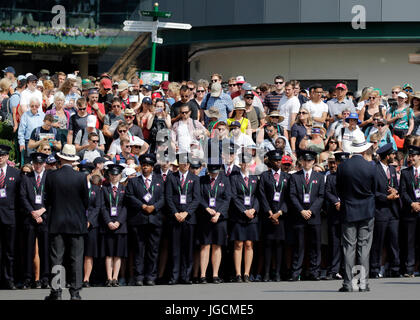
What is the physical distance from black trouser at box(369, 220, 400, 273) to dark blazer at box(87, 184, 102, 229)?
16.2ft

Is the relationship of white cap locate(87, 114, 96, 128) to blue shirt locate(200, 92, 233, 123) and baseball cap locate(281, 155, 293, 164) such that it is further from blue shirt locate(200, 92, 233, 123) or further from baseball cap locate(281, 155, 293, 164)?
baseball cap locate(281, 155, 293, 164)

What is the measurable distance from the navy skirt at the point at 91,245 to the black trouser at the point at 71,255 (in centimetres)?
243

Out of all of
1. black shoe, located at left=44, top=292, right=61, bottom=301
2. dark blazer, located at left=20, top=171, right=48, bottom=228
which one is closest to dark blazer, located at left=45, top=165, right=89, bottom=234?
black shoe, located at left=44, top=292, right=61, bottom=301

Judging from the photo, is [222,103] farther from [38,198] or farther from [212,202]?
[38,198]

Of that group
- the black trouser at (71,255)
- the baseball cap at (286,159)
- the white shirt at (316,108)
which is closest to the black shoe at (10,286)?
the black trouser at (71,255)

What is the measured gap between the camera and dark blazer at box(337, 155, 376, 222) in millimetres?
13641

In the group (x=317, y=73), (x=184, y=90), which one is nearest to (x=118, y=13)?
(x=317, y=73)

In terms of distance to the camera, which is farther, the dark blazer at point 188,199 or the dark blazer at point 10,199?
the dark blazer at point 188,199

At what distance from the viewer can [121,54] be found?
3244cm

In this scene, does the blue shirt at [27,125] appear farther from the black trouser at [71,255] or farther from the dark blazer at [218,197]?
the black trouser at [71,255]

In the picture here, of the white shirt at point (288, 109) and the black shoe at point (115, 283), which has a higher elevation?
the white shirt at point (288, 109)

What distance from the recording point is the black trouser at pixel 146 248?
52.6ft

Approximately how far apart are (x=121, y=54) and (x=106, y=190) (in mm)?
16943

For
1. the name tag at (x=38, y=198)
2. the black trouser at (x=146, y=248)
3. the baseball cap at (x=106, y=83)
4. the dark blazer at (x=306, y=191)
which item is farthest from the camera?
the baseball cap at (x=106, y=83)
